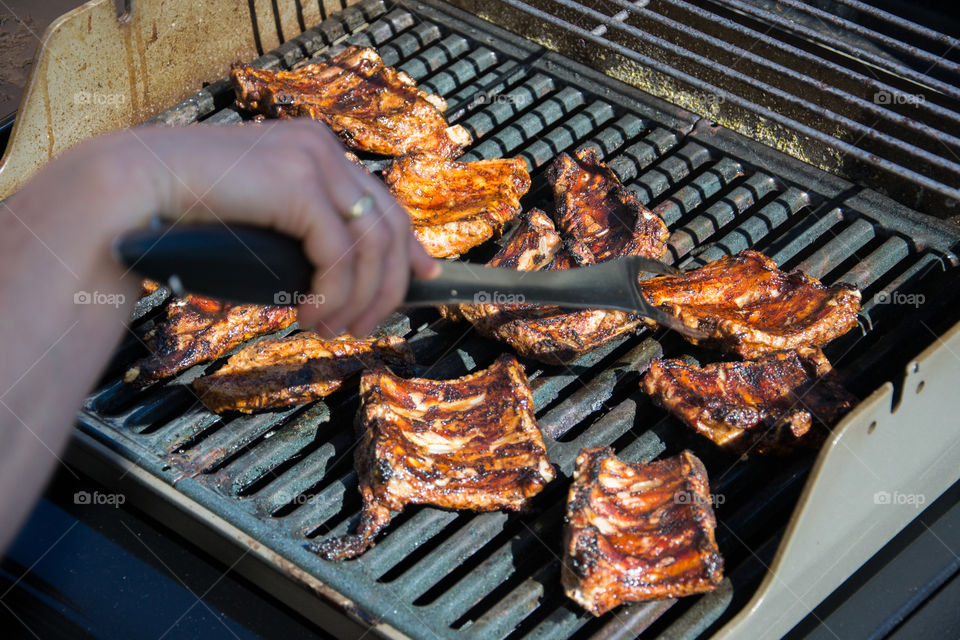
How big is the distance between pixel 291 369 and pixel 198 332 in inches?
18.4

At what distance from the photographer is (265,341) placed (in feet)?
12.1

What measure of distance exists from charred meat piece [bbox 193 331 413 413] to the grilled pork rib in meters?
0.34

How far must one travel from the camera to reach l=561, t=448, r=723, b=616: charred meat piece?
9.34 ft

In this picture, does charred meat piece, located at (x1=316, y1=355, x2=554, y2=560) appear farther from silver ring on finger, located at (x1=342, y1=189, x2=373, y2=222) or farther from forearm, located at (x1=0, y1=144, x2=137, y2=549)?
forearm, located at (x1=0, y1=144, x2=137, y2=549)

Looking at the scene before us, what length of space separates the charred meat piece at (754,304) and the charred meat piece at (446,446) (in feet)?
2.29

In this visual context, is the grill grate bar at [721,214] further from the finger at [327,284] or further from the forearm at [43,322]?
the forearm at [43,322]

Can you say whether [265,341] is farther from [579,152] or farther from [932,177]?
[932,177]

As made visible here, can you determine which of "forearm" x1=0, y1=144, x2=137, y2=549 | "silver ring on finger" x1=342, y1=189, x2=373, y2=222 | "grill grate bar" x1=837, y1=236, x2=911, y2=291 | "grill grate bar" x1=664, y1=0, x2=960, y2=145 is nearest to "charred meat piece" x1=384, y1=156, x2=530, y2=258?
"grill grate bar" x1=664, y1=0, x2=960, y2=145

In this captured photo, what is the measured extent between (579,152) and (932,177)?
146cm

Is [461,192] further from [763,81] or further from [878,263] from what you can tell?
[878,263]

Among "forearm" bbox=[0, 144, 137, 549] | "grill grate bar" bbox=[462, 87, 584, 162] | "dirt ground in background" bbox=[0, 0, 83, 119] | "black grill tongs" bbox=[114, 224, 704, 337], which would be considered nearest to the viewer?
"forearm" bbox=[0, 144, 137, 549]

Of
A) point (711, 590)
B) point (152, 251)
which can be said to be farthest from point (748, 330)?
point (152, 251)

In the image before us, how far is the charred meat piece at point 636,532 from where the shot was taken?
2.85m

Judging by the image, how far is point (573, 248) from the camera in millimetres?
3850
